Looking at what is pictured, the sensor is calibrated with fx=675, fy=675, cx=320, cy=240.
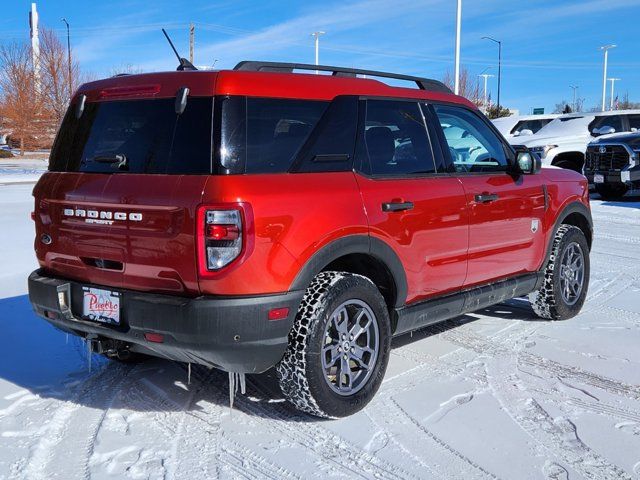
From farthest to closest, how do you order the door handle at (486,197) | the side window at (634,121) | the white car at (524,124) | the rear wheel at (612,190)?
the white car at (524,124), the side window at (634,121), the rear wheel at (612,190), the door handle at (486,197)

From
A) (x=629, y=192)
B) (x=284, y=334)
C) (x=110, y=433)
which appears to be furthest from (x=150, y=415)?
(x=629, y=192)

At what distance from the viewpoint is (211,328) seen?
3.14 meters

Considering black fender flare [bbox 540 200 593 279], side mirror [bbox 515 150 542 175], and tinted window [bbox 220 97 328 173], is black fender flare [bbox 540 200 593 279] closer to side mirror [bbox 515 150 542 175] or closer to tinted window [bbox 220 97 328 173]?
side mirror [bbox 515 150 542 175]

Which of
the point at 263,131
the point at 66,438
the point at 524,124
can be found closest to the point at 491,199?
the point at 263,131

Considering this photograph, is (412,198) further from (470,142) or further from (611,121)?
(611,121)

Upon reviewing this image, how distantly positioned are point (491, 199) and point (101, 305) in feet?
8.62

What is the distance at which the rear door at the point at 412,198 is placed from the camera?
3.84m

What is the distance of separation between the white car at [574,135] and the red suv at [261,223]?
1215cm

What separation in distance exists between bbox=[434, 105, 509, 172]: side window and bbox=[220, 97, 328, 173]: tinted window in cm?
127

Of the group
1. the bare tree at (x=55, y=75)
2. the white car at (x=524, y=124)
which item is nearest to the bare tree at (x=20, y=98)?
the bare tree at (x=55, y=75)

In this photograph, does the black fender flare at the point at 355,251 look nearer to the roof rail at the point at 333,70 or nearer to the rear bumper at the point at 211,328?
the rear bumper at the point at 211,328

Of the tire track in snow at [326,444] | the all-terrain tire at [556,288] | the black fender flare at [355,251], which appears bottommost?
the tire track in snow at [326,444]

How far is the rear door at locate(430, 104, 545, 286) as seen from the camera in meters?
4.52

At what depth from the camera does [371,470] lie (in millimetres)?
3090
